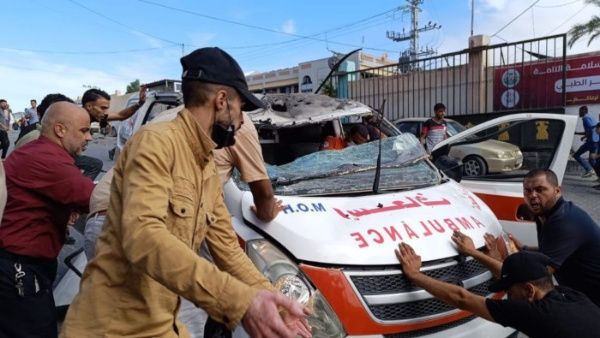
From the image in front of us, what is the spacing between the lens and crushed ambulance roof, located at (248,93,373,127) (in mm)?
4133

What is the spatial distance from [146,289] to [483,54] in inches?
512

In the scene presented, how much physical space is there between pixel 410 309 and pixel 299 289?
56 cm

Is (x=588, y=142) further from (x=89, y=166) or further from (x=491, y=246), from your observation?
(x=89, y=166)

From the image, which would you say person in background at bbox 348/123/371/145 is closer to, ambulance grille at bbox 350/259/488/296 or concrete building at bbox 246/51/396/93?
ambulance grille at bbox 350/259/488/296

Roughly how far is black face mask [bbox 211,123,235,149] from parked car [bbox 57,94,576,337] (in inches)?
34.1

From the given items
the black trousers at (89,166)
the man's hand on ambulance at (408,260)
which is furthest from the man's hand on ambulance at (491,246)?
the black trousers at (89,166)

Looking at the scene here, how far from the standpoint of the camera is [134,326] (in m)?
1.42

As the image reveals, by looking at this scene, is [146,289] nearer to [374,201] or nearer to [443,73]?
[374,201]

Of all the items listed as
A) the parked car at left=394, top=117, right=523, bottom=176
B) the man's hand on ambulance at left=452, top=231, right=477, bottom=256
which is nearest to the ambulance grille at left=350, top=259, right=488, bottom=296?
the man's hand on ambulance at left=452, top=231, right=477, bottom=256

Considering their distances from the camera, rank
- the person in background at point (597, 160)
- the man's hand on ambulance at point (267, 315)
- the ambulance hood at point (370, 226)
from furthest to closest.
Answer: the person in background at point (597, 160) → the ambulance hood at point (370, 226) → the man's hand on ambulance at point (267, 315)

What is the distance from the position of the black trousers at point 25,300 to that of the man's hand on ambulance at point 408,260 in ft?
5.41

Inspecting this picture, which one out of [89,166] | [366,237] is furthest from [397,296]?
[89,166]

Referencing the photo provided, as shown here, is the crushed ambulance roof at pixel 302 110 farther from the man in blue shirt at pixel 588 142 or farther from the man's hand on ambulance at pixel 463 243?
the man in blue shirt at pixel 588 142

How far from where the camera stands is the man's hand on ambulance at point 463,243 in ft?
8.18
